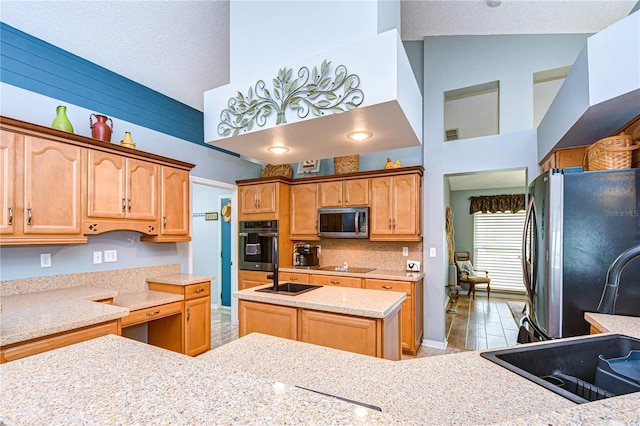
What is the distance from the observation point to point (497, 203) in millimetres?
6812

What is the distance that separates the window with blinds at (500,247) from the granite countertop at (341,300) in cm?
572

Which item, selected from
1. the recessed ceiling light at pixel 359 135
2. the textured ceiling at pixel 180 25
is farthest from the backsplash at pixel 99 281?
the recessed ceiling light at pixel 359 135

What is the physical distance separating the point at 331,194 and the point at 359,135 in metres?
2.41

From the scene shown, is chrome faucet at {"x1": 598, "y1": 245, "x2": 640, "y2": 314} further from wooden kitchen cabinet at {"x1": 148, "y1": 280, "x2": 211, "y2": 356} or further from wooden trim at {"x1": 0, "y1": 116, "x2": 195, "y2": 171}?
wooden trim at {"x1": 0, "y1": 116, "x2": 195, "y2": 171}

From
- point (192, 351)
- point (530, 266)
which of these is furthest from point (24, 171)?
point (530, 266)

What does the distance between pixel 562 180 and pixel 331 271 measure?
267 centimetres

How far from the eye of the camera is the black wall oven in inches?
169

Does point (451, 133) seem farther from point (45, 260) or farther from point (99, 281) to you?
point (45, 260)

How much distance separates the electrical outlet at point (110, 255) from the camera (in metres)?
2.96

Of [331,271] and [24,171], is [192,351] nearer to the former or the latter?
[331,271]

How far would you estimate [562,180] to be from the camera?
1.88 meters

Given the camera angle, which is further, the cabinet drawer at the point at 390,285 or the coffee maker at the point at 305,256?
the coffee maker at the point at 305,256

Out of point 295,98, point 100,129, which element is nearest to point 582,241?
point 295,98

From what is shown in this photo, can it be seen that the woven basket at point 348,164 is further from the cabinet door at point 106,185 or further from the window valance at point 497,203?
the window valance at point 497,203
